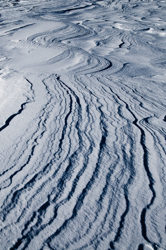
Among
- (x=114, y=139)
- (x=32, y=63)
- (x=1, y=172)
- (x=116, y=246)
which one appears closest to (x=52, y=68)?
(x=32, y=63)

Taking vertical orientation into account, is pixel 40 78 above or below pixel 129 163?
above

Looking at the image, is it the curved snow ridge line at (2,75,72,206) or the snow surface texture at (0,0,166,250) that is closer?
the snow surface texture at (0,0,166,250)

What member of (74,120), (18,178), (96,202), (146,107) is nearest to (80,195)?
(96,202)

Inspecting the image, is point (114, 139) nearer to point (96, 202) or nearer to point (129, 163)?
point (129, 163)

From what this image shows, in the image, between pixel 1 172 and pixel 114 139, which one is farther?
pixel 114 139

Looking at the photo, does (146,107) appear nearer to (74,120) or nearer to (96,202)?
(74,120)

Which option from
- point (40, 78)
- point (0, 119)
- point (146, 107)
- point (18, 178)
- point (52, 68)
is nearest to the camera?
point (18, 178)

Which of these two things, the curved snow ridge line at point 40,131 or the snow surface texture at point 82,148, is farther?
the curved snow ridge line at point 40,131

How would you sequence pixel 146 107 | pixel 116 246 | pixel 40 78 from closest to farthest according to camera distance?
pixel 116 246 → pixel 146 107 → pixel 40 78
